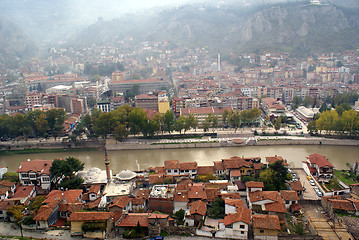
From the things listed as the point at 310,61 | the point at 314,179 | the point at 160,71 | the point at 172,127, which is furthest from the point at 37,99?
the point at 310,61

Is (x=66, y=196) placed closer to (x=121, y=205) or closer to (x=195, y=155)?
(x=121, y=205)

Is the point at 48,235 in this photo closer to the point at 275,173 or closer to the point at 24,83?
the point at 275,173

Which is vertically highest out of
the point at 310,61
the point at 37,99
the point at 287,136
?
the point at 310,61

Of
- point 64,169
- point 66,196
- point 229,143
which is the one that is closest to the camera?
point 66,196

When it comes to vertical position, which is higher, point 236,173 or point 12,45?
point 12,45

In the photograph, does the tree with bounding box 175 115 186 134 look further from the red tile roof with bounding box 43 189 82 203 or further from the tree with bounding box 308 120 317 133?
the red tile roof with bounding box 43 189 82 203

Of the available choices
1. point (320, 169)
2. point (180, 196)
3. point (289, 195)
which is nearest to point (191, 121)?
point (320, 169)

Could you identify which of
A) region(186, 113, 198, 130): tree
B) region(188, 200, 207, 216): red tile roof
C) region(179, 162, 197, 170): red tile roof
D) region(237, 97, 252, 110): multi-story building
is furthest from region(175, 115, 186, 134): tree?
region(188, 200, 207, 216): red tile roof
